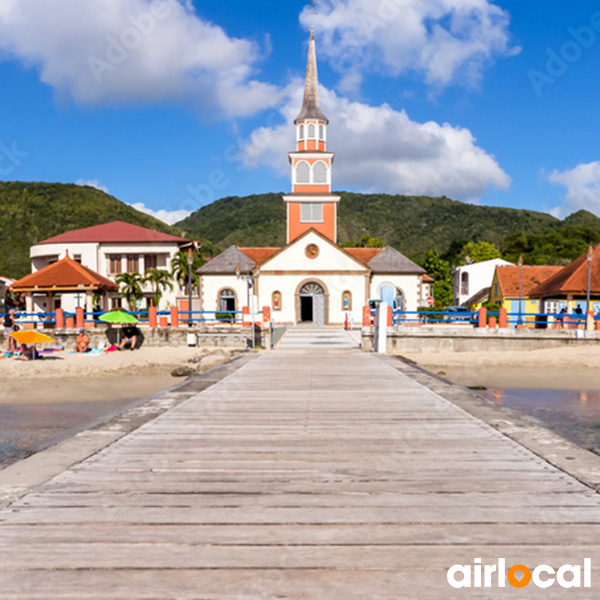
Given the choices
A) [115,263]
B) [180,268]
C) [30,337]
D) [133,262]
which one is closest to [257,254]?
[180,268]

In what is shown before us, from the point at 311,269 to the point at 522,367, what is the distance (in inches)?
865

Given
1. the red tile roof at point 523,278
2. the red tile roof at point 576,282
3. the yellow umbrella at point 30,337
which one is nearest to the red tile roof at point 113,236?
the red tile roof at point 523,278

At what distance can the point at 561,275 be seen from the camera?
134 feet

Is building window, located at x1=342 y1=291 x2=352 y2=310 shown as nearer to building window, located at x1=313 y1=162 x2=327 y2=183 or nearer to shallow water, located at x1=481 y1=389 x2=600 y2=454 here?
building window, located at x1=313 y1=162 x2=327 y2=183

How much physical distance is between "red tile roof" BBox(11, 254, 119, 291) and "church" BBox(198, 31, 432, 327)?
10.8 metres

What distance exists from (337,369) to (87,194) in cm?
11103

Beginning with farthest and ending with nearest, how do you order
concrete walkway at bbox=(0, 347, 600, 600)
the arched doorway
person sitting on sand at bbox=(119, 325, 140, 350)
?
the arched doorway → person sitting on sand at bbox=(119, 325, 140, 350) → concrete walkway at bbox=(0, 347, 600, 600)

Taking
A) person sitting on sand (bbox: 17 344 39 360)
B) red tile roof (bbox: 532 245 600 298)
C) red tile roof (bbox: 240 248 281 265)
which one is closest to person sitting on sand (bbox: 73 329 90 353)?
person sitting on sand (bbox: 17 344 39 360)

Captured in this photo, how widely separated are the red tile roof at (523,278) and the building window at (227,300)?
23759 millimetres

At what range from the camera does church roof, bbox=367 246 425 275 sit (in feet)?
146

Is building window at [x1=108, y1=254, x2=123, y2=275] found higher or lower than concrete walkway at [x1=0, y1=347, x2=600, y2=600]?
higher

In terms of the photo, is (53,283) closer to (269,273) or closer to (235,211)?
(269,273)

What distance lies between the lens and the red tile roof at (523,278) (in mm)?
49406

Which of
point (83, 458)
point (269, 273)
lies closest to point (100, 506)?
point (83, 458)
